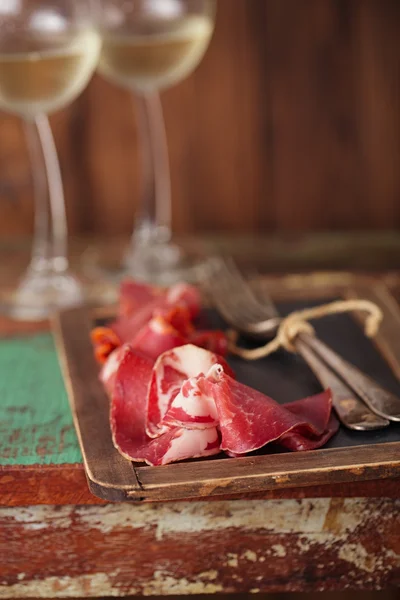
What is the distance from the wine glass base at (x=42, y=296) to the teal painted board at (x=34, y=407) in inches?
2.9

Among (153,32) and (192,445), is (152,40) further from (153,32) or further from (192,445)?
(192,445)

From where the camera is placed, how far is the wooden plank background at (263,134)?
158cm

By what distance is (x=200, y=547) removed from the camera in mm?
785

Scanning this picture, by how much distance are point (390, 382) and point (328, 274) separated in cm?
39

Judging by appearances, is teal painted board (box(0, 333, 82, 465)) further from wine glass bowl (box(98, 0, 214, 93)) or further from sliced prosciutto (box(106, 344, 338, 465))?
wine glass bowl (box(98, 0, 214, 93))

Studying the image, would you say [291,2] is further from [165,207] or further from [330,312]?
[330,312]

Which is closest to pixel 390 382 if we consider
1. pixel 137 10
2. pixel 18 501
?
pixel 18 501

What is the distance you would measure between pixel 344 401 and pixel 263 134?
885mm

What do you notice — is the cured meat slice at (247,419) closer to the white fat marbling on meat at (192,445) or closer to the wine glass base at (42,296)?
the white fat marbling on meat at (192,445)

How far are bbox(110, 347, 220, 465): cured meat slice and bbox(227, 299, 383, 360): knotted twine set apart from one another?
0.52ft

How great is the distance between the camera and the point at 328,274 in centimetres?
130

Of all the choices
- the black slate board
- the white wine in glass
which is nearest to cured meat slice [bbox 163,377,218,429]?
the black slate board

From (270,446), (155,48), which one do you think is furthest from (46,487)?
(155,48)

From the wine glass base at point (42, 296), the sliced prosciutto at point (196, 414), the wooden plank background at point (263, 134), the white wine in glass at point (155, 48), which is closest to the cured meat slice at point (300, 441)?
the sliced prosciutto at point (196, 414)
